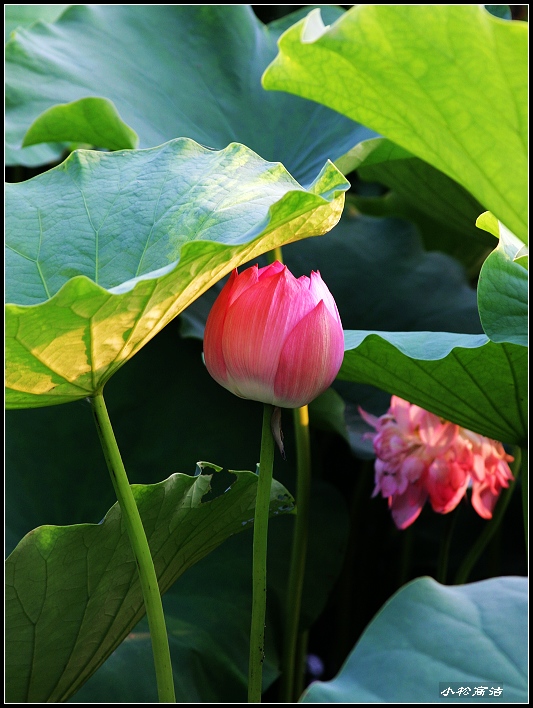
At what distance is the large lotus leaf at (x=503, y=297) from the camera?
523 millimetres

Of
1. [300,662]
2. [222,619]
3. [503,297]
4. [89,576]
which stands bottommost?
[300,662]

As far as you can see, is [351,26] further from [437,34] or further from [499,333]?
[499,333]

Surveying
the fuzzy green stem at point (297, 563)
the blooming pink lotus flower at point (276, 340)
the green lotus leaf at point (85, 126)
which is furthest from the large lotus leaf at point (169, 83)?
the blooming pink lotus flower at point (276, 340)

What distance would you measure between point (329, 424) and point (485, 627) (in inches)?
18.6

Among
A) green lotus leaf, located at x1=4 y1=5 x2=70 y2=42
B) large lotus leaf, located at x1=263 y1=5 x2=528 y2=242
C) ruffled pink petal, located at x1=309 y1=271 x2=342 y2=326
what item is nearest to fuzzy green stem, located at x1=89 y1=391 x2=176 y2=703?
ruffled pink petal, located at x1=309 y1=271 x2=342 y2=326

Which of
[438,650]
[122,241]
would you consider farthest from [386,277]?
[438,650]

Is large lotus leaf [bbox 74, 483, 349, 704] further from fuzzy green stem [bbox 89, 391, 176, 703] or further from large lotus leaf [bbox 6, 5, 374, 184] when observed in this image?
large lotus leaf [bbox 6, 5, 374, 184]

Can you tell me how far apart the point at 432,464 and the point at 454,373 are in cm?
15

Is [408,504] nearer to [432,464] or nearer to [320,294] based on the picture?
[432,464]

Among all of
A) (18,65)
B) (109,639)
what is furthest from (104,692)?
(18,65)

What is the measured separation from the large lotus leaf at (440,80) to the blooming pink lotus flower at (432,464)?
0.29 m

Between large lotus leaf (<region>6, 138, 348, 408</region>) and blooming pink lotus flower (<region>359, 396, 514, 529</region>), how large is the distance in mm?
288

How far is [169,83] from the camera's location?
0.95 m

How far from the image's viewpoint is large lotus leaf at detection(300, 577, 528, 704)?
14.5 inches
